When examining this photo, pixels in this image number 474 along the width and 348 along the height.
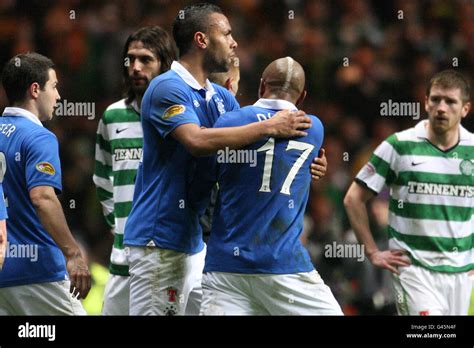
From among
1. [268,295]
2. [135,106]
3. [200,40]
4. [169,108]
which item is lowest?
[268,295]

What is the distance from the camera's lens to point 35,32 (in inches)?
395

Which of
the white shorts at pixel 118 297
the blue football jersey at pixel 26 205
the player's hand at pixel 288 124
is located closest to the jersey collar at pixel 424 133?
the player's hand at pixel 288 124

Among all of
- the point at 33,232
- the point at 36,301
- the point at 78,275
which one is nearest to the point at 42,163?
the point at 33,232

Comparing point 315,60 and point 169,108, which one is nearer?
point 169,108

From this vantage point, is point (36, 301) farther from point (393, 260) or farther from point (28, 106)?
point (393, 260)

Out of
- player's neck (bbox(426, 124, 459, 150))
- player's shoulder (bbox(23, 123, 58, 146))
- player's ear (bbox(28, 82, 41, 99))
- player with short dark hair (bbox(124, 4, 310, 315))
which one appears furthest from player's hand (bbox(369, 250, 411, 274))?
player's ear (bbox(28, 82, 41, 99))

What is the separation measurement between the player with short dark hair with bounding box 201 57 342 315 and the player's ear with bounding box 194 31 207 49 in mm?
480

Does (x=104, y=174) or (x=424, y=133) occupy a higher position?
(x=424, y=133)

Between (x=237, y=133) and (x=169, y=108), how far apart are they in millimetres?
377

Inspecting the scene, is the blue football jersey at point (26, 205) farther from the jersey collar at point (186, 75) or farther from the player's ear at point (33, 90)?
the jersey collar at point (186, 75)

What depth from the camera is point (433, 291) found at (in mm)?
6414

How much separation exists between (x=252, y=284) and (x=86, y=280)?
848 millimetres

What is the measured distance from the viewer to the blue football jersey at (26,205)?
561 centimetres
